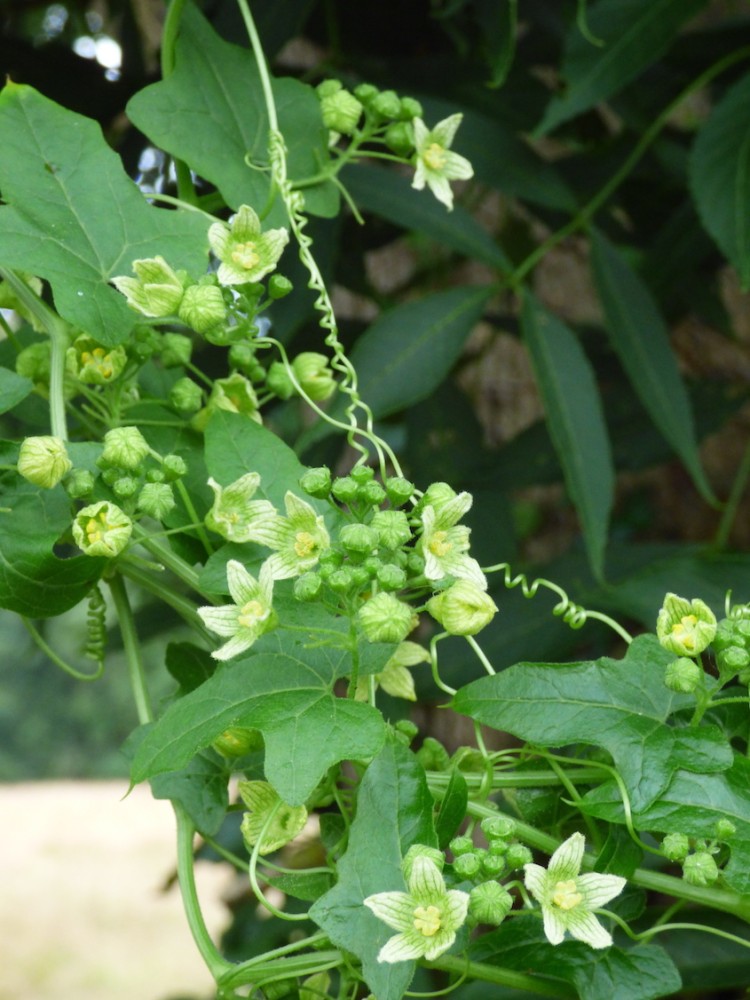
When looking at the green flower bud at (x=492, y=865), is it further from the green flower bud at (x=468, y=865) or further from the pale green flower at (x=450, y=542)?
the pale green flower at (x=450, y=542)

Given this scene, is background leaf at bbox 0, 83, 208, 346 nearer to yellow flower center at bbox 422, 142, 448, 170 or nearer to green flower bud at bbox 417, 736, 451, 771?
yellow flower center at bbox 422, 142, 448, 170

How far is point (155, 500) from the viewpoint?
617 mm

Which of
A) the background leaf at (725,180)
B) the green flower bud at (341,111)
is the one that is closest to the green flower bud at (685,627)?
the green flower bud at (341,111)

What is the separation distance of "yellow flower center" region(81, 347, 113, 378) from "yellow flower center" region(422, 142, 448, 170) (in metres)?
0.28

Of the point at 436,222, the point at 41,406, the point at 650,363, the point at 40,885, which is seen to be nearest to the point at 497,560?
the point at 650,363

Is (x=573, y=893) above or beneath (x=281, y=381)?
beneath

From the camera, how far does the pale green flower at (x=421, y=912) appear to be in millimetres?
517

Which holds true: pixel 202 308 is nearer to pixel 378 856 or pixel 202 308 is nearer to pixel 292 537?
pixel 292 537

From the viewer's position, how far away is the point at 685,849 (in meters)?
0.57

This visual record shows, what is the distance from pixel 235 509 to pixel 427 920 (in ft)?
0.79

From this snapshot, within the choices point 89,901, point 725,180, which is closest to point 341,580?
point 725,180

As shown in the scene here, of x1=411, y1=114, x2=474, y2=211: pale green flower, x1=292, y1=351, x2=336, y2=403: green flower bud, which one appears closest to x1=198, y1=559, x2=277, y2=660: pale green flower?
x1=292, y1=351, x2=336, y2=403: green flower bud

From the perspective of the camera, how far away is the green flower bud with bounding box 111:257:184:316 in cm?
66

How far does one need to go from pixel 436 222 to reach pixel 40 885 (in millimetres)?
6432
